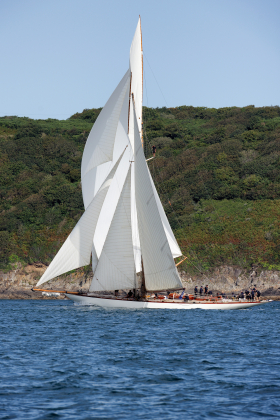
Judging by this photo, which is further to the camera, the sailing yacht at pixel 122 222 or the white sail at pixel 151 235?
the sailing yacht at pixel 122 222

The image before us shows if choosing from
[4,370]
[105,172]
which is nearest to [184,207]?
[105,172]

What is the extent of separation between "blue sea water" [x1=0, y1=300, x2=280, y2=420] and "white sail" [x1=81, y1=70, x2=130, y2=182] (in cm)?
1382

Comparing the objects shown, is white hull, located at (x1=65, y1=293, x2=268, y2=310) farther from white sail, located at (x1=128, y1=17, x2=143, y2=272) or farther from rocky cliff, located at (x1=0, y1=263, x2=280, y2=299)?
rocky cliff, located at (x1=0, y1=263, x2=280, y2=299)

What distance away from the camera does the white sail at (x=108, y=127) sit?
37375 mm

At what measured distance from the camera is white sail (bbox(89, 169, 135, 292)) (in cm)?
3456

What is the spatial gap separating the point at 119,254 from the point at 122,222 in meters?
2.22

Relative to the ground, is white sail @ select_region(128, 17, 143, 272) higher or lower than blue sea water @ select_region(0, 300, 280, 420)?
higher

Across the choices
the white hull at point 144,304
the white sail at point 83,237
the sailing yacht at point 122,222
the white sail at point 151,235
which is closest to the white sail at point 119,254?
the sailing yacht at point 122,222

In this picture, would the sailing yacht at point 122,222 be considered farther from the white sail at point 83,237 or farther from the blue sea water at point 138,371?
the blue sea water at point 138,371

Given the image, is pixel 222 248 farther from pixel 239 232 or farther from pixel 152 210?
pixel 152 210

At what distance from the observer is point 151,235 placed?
34656 mm

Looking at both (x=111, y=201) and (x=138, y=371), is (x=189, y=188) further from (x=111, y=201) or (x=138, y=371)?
(x=138, y=371)

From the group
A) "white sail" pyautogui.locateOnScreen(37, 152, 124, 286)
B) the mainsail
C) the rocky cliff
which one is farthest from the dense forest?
"white sail" pyautogui.locateOnScreen(37, 152, 124, 286)

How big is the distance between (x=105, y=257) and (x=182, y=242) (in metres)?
27.1
